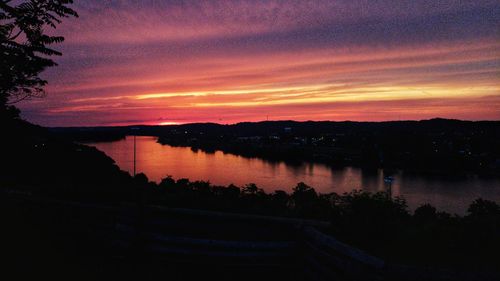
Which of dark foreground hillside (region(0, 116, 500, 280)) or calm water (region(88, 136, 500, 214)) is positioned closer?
dark foreground hillside (region(0, 116, 500, 280))

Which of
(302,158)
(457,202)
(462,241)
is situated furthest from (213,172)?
(462,241)

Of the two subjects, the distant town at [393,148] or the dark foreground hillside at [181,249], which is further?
the distant town at [393,148]

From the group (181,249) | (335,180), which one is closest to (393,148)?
(335,180)

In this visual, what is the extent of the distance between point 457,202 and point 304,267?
5072cm

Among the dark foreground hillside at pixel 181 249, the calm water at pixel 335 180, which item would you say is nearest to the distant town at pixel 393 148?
the calm water at pixel 335 180

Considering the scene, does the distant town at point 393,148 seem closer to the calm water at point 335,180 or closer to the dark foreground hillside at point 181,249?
the calm water at point 335,180

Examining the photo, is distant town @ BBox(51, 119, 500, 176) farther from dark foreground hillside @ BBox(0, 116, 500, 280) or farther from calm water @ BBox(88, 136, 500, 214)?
dark foreground hillside @ BBox(0, 116, 500, 280)

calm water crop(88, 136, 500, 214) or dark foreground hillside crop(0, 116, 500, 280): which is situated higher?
dark foreground hillside crop(0, 116, 500, 280)

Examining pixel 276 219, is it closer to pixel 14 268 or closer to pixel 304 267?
pixel 304 267

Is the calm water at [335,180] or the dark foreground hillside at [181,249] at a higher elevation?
the dark foreground hillside at [181,249]

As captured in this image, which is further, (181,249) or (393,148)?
(393,148)

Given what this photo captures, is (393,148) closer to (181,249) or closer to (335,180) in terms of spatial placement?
(335,180)

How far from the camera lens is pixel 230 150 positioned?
120750 mm

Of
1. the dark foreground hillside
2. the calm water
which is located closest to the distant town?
the calm water
